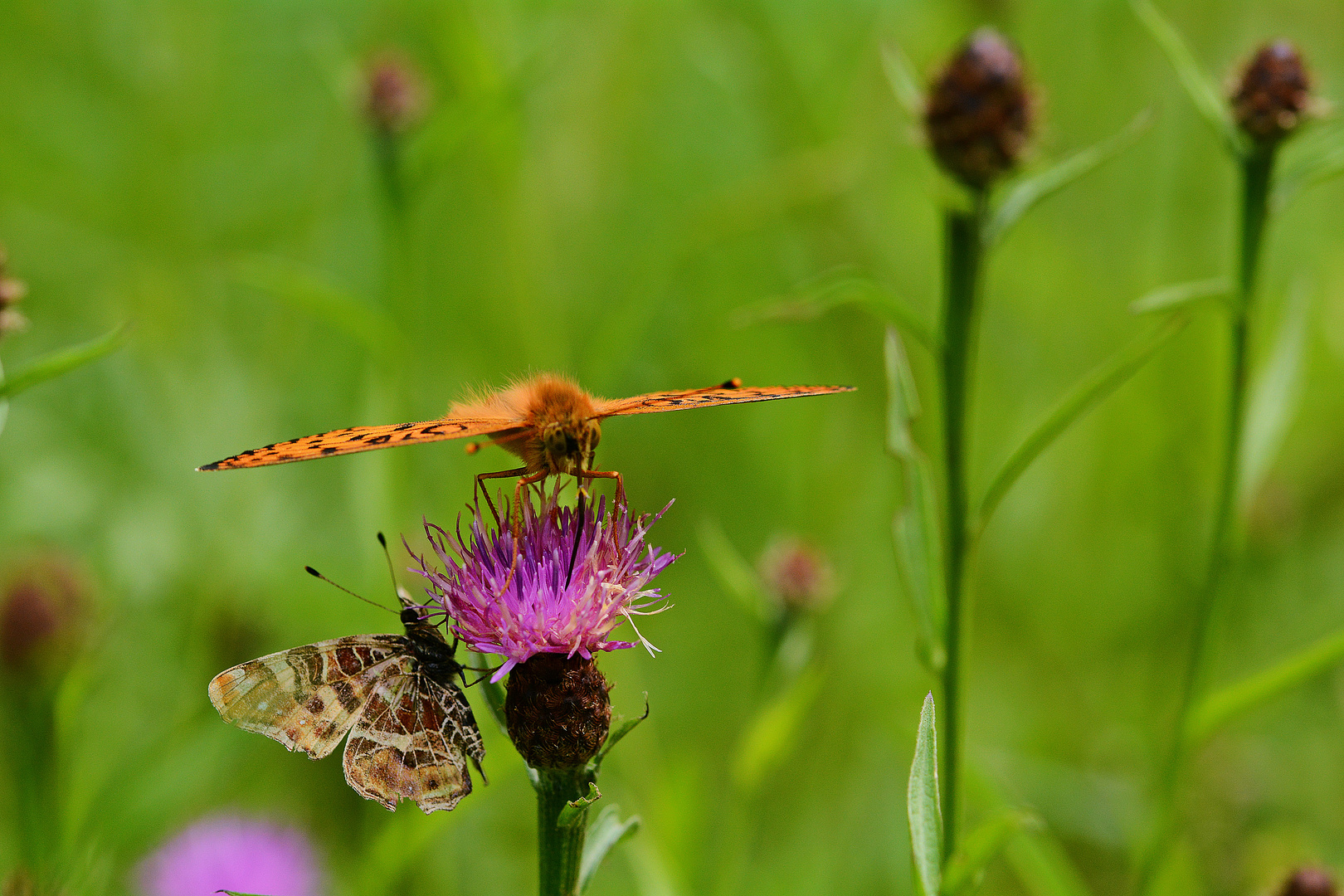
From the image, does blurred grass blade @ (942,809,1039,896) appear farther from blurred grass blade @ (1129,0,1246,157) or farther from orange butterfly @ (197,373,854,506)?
blurred grass blade @ (1129,0,1246,157)

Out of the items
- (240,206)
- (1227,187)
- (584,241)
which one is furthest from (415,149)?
(1227,187)

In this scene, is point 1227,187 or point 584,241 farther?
point 584,241

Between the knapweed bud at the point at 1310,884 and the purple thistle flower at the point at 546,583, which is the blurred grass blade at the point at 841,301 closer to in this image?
the purple thistle flower at the point at 546,583

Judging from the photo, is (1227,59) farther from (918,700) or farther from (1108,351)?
(918,700)

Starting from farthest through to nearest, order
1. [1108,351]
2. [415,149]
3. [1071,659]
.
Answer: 1. [1108,351]
2. [1071,659]
3. [415,149]

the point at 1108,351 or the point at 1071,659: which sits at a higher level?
the point at 1108,351

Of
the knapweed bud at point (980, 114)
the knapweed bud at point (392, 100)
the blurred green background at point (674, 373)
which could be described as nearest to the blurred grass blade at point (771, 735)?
the blurred green background at point (674, 373)
